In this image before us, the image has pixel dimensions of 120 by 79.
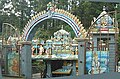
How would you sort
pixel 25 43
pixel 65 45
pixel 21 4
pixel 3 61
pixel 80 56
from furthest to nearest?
1. pixel 21 4
2. pixel 65 45
3. pixel 3 61
4. pixel 25 43
5. pixel 80 56

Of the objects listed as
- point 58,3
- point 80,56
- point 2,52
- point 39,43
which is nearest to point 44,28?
point 58,3

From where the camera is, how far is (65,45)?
18.9 ft

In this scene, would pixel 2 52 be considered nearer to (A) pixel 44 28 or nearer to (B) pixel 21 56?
(B) pixel 21 56

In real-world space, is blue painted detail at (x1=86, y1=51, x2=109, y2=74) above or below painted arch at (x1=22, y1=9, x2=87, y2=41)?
below

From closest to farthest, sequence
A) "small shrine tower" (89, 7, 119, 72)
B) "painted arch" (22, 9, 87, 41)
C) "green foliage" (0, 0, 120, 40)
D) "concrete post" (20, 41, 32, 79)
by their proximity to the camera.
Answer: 1. "concrete post" (20, 41, 32, 79)
2. "small shrine tower" (89, 7, 119, 72)
3. "painted arch" (22, 9, 87, 41)
4. "green foliage" (0, 0, 120, 40)

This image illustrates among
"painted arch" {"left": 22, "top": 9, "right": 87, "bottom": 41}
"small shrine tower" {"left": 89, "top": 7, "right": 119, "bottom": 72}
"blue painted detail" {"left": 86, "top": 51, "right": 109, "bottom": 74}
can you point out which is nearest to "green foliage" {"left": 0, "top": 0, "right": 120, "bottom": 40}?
"painted arch" {"left": 22, "top": 9, "right": 87, "bottom": 41}

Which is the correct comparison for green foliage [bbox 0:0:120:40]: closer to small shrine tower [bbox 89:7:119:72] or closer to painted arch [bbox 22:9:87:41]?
painted arch [bbox 22:9:87:41]

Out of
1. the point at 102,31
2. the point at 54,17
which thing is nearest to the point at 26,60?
the point at 54,17

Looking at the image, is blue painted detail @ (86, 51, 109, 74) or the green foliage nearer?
blue painted detail @ (86, 51, 109, 74)

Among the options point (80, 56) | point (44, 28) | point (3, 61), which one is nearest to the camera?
point (80, 56)

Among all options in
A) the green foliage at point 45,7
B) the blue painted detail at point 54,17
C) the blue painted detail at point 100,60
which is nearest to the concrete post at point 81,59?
the blue painted detail at point 100,60

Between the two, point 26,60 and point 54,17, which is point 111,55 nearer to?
point 26,60

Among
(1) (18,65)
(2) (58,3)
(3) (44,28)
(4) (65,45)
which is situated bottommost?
(1) (18,65)

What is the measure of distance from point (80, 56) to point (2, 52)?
1756 mm
